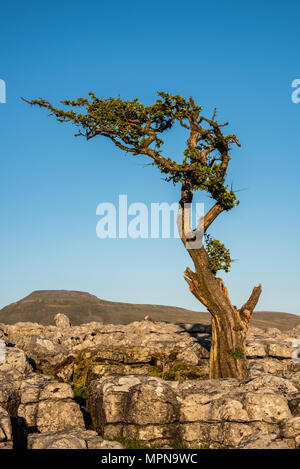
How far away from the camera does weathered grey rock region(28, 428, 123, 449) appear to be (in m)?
14.2

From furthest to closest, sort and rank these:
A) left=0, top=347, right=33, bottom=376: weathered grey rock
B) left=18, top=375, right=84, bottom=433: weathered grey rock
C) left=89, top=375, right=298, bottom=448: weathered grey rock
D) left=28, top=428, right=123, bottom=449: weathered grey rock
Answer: left=0, top=347, right=33, bottom=376: weathered grey rock, left=18, top=375, right=84, bottom=433: weathered grey rock, left=89, top=375, right=298, bottom=448: weathered grey rock, left=28, top=428, right=123, bottom=449: weathered grey rock

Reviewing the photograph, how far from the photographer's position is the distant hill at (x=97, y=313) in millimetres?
117000

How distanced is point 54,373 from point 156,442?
16.8 metres

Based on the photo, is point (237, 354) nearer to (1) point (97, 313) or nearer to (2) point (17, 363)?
(2) point (17, 363)

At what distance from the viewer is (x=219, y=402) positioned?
18109mm

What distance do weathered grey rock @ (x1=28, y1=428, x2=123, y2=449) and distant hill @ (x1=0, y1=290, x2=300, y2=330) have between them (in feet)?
301

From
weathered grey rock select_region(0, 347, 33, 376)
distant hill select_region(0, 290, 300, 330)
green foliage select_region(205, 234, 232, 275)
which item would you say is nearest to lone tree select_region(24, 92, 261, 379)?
green foliage select_region(205, 234, 232, 275)

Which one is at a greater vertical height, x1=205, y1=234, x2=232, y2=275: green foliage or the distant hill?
x1=205, y1=234, x2=232, y2=275: green foliage

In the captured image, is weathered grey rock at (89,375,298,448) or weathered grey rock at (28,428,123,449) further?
weathered grey rock at (89,375,298,448)

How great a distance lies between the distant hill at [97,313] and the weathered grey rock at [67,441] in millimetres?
91860

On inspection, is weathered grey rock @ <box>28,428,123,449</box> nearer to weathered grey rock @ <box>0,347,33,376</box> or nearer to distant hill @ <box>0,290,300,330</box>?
weathered grey rock @ <box>0,347,33,376</box>

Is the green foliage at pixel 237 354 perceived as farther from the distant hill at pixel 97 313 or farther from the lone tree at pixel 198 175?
the distant hill at pixel 97 313
